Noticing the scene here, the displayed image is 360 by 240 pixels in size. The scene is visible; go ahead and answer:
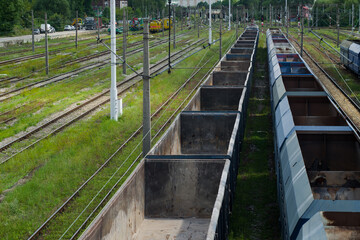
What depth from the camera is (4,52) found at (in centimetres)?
5656

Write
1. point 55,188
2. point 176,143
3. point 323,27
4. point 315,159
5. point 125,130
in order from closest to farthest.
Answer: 1. point 315,159
2. point 55,188
3. point 176,143
4. point 125,130
5. point 323,27

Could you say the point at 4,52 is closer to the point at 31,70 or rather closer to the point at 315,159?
the point at 31,70

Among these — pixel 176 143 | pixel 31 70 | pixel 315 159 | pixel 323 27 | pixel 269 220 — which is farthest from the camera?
pixel 323 27

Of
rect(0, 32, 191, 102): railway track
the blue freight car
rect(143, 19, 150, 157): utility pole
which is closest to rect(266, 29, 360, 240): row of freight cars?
rect(143, 19, 150, 157): utility pole

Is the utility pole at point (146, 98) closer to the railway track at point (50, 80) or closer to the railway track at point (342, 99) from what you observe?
the railway track at point (342, 99)

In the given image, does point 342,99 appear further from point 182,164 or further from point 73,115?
point 182,164

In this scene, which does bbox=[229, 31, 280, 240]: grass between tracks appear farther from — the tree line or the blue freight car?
the tree line

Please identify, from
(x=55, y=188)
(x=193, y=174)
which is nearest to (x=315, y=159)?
(x=193, y=174)

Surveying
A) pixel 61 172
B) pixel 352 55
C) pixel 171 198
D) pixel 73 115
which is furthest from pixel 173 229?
pixel 352 55

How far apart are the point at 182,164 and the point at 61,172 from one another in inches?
235

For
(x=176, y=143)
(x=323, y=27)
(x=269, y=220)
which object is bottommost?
(x=269, y=220)

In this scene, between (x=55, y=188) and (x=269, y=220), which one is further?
(x=55, y=188)

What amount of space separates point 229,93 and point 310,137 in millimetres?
11917

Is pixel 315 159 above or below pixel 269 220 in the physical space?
above
